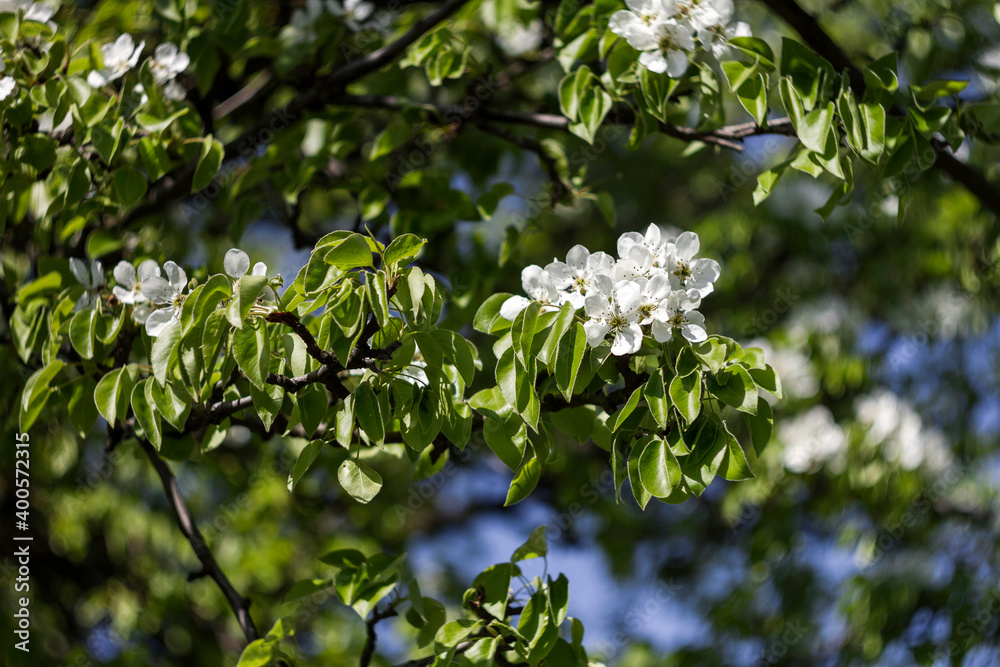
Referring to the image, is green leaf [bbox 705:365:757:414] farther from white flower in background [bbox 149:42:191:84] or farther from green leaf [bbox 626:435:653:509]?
white flower in background [bbox 149:42:191:84]

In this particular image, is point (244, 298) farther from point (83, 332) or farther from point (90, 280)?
point (90, 280)

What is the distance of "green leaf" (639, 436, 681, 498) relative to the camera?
1146 mm

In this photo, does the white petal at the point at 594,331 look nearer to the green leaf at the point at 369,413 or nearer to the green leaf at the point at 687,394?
the green leaf at the point at 687,394

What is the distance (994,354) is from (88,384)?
3664 millimetres

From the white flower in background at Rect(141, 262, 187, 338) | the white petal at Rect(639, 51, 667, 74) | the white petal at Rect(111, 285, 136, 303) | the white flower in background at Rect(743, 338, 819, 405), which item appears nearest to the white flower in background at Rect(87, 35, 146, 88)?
the white petal at Rect(111, 285, 136, 303)

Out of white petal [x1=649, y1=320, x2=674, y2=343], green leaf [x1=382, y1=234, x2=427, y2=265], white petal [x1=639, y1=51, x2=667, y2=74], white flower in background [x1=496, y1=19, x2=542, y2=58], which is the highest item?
white petal [x1=639, y1=51, x2=667, y2=74]

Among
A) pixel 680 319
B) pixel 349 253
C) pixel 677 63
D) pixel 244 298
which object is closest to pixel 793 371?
pixel 677 63

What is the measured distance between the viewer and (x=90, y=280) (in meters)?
1.59

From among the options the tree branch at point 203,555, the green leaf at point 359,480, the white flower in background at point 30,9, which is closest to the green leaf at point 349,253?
the green leaf at point 359,480

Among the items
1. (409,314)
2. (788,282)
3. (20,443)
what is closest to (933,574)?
(788,282)

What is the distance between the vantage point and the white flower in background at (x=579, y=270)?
1.25 m

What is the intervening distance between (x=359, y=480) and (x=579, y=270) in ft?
1.64

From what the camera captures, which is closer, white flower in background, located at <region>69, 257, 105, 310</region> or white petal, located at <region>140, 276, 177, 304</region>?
white petal, located at <region>140, 276, 177, 304</region>

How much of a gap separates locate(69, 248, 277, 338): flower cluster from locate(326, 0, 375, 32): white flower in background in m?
1.09
